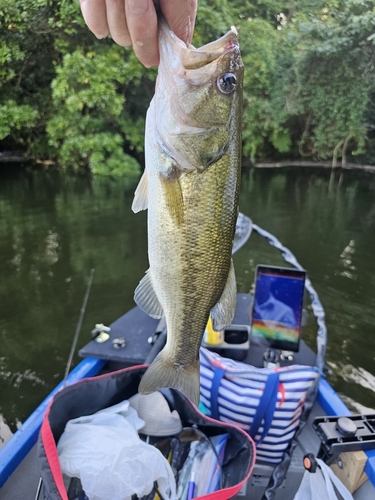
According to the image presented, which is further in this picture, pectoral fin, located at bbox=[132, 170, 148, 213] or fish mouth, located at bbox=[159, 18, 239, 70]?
pectoral fin, located at bbox=[132, 170, 148, 213]

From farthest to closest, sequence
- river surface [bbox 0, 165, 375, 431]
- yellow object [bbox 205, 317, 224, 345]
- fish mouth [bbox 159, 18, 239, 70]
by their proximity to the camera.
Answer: river surface [bbox 0, 165, 375, 431]
yellow object [bbox 205, 317, 224, 345]
fish mouth [bbox 159, 18, 239, 70]

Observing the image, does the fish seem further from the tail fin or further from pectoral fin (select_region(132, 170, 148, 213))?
the tail fin

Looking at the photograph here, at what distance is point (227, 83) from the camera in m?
1.28

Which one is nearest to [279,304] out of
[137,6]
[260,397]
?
[260,397]

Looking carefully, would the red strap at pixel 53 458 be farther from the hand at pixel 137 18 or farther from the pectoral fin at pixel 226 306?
the hand at pixel 137 18

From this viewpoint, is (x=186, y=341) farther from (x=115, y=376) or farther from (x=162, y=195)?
(x=115, y=376)

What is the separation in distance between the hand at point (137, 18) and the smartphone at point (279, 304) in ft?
6.27

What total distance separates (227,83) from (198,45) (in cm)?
1481

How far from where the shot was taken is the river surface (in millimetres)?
4895

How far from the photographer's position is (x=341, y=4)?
53.0 ft

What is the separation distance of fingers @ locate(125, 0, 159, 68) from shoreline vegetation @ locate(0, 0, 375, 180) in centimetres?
1368

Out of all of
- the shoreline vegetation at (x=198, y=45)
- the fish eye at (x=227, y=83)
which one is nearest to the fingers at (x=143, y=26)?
the fish eye at (x=227, y=83)

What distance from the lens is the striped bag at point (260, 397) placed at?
222cm

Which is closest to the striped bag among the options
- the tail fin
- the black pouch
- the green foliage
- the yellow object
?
the black pouch
